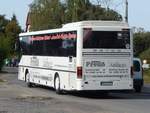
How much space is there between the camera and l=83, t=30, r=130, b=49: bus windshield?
26.5m

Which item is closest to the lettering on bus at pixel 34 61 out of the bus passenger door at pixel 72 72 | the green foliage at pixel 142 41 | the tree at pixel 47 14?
the bus passenger door at pixel 72 72

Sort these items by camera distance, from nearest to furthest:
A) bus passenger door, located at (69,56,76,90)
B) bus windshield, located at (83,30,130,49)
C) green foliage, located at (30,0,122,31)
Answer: bus windshield, located at (83,30,130,49) < bus passenger door, located at (69,56,76,90) < green foliage, located at (30,0,122,31)

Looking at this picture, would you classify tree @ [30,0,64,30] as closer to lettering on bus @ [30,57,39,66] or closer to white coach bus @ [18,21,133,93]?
lettering on bus @ [30,57,39,66]

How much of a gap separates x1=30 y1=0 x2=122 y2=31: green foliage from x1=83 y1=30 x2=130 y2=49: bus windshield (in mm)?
28204

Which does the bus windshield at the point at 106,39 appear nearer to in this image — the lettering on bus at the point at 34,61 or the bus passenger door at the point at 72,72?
the bus passenger door at the point at 72,72

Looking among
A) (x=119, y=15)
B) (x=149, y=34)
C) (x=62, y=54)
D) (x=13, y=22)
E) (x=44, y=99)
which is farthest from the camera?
(x=13, y=22)

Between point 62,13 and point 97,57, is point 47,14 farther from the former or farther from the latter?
point 97,57

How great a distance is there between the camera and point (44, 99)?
2505cm

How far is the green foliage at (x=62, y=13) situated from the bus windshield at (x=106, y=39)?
28204mm

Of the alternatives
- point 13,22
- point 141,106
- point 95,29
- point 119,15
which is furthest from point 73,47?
point 13,22

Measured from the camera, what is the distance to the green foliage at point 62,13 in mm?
56869

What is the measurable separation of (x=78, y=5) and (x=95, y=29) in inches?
1278

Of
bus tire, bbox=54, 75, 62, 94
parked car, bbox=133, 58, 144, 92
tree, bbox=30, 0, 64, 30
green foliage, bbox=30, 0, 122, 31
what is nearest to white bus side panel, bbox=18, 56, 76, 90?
bus tire, bbox=54, 75, 62, 94

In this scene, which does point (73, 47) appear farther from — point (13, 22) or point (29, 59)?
point (13, 22)
